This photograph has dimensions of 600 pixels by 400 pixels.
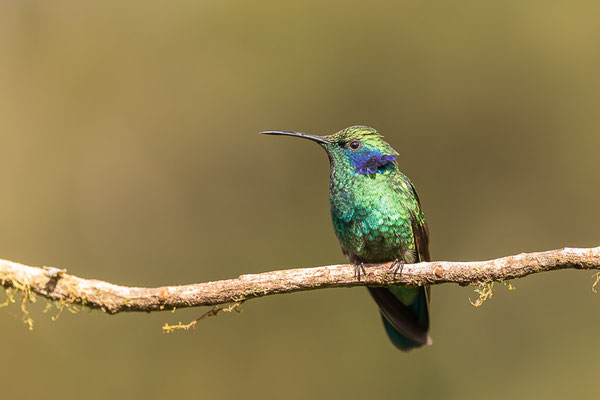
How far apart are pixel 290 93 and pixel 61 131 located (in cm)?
382

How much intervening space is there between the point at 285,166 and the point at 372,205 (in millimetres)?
5055

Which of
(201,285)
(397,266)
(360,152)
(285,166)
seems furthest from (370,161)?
(285,166)

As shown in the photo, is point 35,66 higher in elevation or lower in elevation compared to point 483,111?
higher

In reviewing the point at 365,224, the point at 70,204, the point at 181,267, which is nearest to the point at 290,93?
the point at 181,267

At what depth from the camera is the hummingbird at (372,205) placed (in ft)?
16.3

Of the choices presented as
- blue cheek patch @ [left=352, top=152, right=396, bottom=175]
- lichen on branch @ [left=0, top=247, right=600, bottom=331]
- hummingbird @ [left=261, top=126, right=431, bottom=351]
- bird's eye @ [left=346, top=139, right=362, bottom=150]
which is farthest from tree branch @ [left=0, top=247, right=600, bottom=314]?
bird's eye @ [left=346, top=139, right=362, bottom=150]

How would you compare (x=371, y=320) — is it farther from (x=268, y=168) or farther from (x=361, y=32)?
(x=361, y=32)

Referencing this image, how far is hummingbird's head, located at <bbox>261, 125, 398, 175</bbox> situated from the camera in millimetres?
5191

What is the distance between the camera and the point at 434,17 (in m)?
10.2

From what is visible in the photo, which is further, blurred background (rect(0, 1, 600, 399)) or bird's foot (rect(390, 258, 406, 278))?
blurred background (rect(0, 1, 600, 399))

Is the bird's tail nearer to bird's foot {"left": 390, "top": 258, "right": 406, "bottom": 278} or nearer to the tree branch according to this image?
bird's foot {"left": 390, "top": 258, "right": 406, "bottom": 278}

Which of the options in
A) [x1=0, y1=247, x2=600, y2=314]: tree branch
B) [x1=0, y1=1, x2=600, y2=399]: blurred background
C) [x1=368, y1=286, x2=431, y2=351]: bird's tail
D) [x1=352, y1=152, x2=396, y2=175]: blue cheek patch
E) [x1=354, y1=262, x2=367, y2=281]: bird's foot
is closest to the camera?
[x1=0, y1=247, x2=600, y2=314]: tree branch

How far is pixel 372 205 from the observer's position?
16.4 feet

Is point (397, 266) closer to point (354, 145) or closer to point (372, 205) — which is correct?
point (372, 205)
